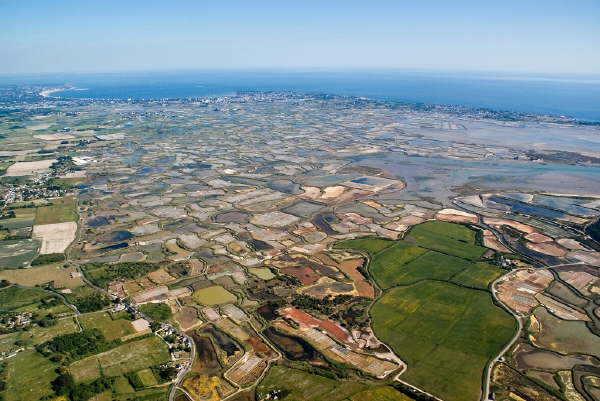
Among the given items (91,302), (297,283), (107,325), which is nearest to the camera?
(107,325)

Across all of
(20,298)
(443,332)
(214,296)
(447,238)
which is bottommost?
(20,298)

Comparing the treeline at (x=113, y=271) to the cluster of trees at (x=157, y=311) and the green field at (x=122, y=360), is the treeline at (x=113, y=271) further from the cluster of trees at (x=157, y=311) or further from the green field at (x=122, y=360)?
the green field at (x=122, y=360)

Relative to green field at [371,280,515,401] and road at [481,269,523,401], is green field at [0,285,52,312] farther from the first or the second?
road at [481,269,523,401]

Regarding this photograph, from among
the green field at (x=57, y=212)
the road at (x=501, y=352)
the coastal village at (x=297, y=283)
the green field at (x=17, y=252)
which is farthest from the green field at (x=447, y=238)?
the green field at (x=57, y=212)

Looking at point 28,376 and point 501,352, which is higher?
point 501,352

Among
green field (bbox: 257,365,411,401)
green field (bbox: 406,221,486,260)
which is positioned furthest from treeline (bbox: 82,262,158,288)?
green field (bbox: 406,221,486,260)

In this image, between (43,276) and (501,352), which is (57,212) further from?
(501,352)

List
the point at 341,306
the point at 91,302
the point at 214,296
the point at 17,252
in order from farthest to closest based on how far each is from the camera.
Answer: the point at 17,252, the point at 214,296, the point at 91,302, the point at 341,306

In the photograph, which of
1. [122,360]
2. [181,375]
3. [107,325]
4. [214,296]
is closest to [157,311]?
[107,325]
